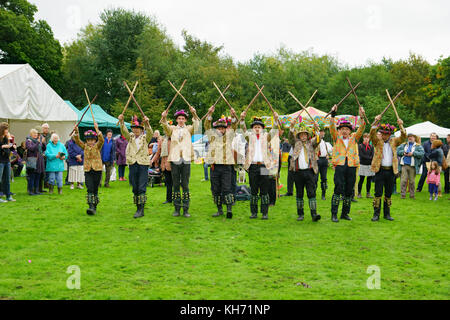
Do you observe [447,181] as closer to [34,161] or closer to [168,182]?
[168,182]

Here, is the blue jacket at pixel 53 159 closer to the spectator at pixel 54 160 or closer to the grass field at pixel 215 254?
the spectator at pixel 54 160

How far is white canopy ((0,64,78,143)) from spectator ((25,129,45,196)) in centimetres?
436

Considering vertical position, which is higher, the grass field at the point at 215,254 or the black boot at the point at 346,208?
the black boot at the point at 346,208

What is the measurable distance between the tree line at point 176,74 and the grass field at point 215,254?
66.1 feet

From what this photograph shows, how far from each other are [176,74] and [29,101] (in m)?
21.3

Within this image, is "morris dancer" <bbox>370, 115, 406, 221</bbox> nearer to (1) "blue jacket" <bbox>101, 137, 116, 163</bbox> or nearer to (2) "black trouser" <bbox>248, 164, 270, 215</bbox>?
(2) "black trouser" <bbox>248, 164, 270, 215</bbox>

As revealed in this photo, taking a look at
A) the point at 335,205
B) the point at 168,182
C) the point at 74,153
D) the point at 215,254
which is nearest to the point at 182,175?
the point at 168,182

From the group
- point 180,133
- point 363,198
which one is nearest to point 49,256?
point 180,133

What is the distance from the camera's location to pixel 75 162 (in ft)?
43.4

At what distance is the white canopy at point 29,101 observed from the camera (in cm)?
1535

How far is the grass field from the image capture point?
460 centimetres

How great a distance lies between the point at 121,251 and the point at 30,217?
11.4 ft

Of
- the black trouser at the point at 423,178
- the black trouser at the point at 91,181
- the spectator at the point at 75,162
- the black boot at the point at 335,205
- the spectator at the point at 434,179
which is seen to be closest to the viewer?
the black boot at the point at 335,205

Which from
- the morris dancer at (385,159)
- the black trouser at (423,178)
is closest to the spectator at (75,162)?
the morris dancer at (385,159)
